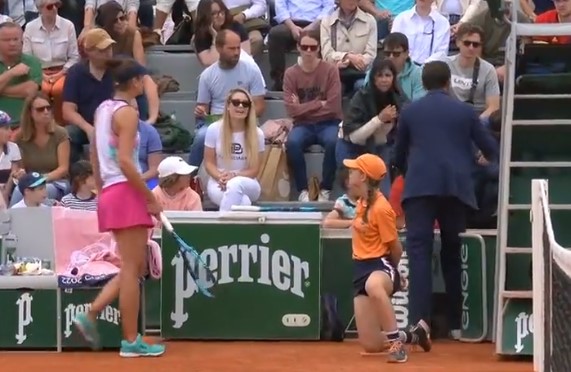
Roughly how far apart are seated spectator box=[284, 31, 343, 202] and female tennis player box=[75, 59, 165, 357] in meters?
3.17

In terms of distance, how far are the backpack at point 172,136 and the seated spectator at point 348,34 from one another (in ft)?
5.04

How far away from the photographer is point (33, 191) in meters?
10.8

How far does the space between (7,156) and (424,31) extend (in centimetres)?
398

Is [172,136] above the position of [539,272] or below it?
above

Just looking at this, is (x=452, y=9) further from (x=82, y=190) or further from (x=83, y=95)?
(x=82, y=190)

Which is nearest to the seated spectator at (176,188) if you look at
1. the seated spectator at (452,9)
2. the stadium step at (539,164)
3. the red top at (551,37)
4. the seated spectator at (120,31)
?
the stadium step at (539,164)

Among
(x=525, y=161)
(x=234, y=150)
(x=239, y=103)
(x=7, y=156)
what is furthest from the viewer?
(x=7, y=156)

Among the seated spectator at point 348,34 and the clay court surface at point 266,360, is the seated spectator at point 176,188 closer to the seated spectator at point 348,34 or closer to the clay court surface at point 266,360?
the clay court surface at point 266,360

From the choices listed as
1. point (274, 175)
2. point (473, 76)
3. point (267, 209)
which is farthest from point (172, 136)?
point (473, 76)

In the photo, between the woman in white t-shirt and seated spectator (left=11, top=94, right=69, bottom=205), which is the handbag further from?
the woman in white t-shirt

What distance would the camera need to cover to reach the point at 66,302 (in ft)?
31.5

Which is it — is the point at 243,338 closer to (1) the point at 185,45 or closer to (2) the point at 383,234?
(2) the point at 383,234

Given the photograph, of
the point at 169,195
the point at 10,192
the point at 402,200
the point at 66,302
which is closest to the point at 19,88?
the point at 10,192

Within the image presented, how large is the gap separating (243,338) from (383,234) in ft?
4.88
